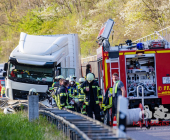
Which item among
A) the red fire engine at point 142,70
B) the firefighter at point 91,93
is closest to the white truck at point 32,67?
the red fire engine at point 142,70

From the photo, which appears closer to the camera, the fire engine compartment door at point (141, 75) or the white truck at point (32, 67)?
the fire engine compartment door at point (141, 75)

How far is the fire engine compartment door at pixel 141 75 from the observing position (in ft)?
45.9

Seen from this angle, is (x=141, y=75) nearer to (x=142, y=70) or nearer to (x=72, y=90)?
(x=142, y=70)

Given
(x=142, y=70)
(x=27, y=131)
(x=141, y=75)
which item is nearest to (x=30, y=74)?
(x=141, y=75)

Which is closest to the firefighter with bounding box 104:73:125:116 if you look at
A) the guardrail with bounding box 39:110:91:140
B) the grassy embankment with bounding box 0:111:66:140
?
the guardrail with bounding box 39:110:91:140

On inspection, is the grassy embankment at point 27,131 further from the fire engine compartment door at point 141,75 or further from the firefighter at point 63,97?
the fire engine compartment door at point 141,75

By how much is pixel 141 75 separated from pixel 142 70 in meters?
0.25

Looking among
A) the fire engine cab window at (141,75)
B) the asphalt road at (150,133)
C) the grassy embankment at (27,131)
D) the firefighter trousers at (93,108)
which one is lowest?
the asphalt road at (150,133)

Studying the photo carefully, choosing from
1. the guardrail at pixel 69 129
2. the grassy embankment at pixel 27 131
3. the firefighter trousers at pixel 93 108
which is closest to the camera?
the guardrail at pixel 69 129

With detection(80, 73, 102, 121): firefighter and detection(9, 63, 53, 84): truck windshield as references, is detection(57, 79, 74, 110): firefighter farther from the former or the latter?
detection(9, 63, 53, 84): truck windshield

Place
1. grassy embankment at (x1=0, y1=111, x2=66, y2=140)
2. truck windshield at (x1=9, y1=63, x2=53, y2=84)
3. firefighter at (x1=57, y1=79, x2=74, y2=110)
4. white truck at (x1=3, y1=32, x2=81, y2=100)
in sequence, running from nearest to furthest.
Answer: grassy embankment at (x1=0, y1=111, x2=66, y2=140)
firefighter at (x1=57, y1=79, x2=74, y2=110)
white truck at (x1=3, y1=32, x2=81, y2=100)
truck windshield at (x1=9, y1=63, x2=53, y2=84)

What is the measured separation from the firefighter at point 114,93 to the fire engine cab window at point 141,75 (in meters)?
2.42

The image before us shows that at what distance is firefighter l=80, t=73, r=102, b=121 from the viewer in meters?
11.8

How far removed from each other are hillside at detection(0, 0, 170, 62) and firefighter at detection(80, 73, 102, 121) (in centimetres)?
1879
